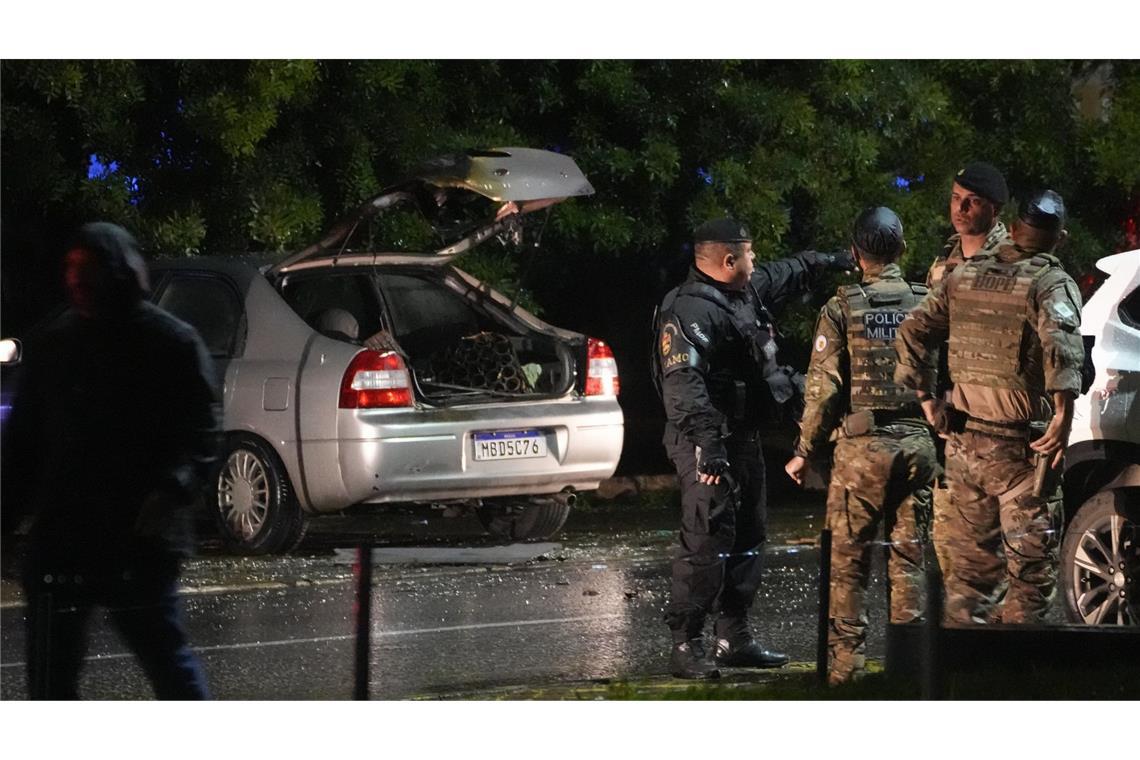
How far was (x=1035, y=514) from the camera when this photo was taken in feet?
25.2

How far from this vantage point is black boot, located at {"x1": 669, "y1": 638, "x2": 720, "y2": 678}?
8062mm

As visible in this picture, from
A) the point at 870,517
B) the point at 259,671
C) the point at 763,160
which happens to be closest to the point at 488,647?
the point at 259,671

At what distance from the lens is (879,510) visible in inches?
323

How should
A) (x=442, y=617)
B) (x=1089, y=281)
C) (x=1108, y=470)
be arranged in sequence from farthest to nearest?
(x=1089, y=281), (x=442, y=617), (x=1108, y=470)

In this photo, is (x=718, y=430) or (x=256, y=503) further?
(x=256, y=503)

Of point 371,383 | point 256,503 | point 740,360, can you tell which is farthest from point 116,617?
point 256,503

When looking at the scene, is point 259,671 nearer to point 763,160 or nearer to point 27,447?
point 27,447

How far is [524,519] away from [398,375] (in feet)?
5.87

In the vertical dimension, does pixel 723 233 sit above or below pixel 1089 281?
below

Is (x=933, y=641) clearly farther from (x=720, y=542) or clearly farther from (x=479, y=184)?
(x=479, y=184)

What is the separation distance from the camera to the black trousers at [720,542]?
26.3 feet

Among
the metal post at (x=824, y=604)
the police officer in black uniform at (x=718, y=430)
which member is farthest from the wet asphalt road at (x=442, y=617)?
the metal post at (x=824, y=604)

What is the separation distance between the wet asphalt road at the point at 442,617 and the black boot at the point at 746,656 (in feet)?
0.84

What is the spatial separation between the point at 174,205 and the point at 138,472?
6.48m
